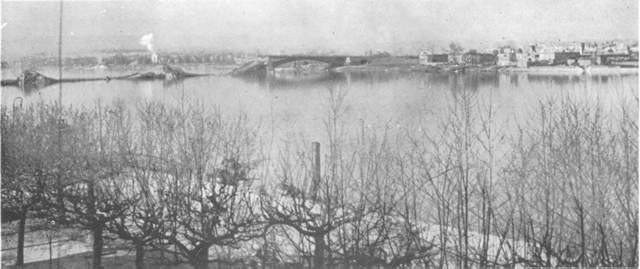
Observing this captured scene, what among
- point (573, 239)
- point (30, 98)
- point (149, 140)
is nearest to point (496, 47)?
point (573, 239)

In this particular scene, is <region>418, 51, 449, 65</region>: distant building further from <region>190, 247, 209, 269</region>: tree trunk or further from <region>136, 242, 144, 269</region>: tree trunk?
<region>136, 242, 144, 269</region>: tree trunk

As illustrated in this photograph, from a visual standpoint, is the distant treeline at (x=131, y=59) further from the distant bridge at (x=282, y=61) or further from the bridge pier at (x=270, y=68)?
the bridge pier at (x=270, y=68)

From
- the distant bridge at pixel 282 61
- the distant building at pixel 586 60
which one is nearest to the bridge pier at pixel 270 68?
the distant bridge at pixel 282 61

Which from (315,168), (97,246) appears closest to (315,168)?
(315,168)

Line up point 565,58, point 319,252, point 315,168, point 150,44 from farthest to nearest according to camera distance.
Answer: point 150,44
point 315,168
point 565,58
point 319,252

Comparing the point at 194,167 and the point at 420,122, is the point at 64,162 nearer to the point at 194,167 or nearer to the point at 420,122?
the point at 194,167

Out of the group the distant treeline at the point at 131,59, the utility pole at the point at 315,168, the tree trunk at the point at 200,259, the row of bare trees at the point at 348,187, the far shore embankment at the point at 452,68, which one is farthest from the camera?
the distant treeline at the point at 131,59

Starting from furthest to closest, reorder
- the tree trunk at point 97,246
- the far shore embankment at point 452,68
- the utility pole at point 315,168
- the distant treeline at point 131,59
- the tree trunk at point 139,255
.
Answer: the distant treeline at point 131,59 < the tree trunk at point 97,246 < the tree trunk at point 139,255 < the utility pole at point 315,168 < the far shore embankment at point 452,68

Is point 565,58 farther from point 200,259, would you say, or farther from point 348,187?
point 200,259
